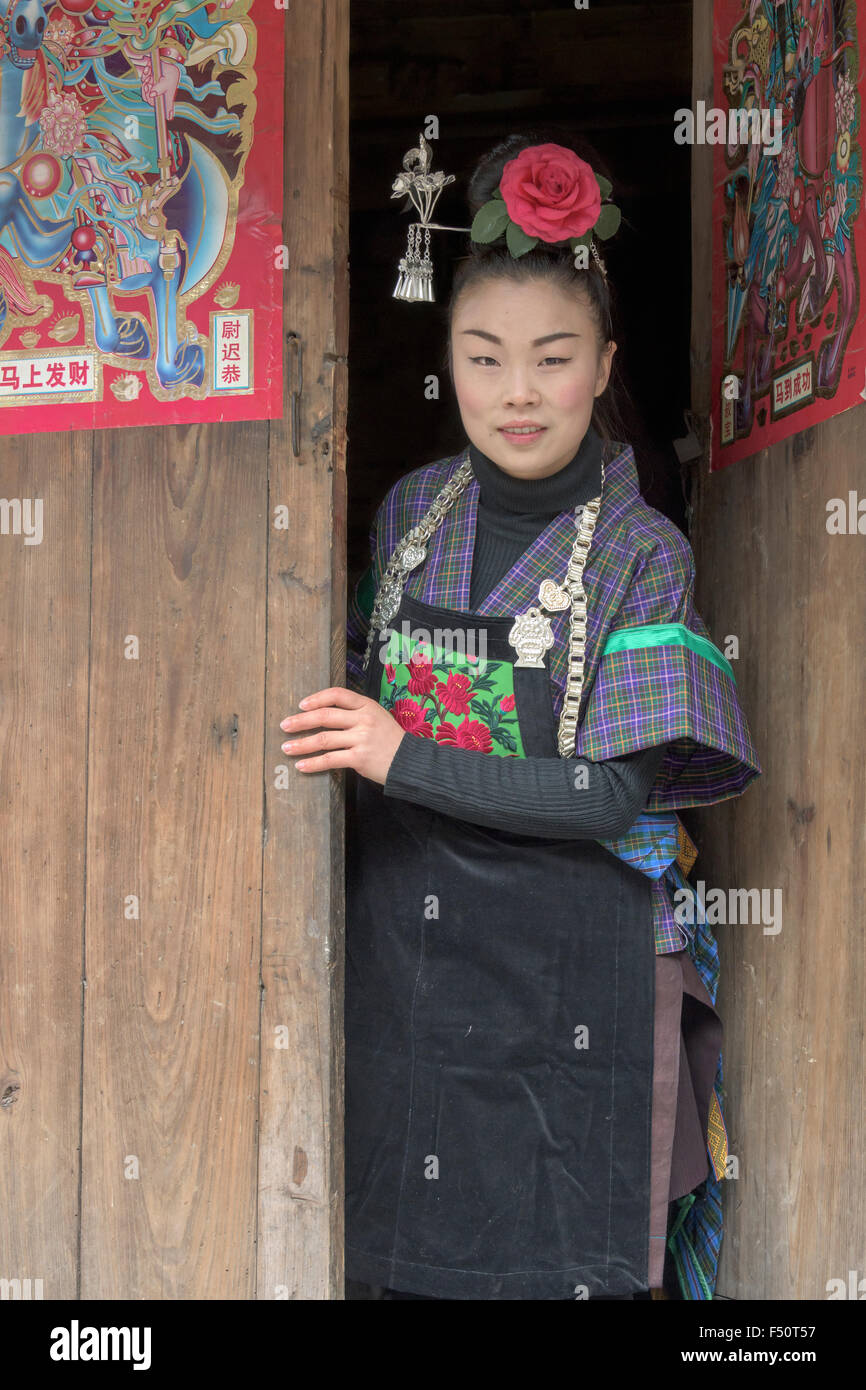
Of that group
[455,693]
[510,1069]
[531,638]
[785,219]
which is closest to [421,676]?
[455,693]

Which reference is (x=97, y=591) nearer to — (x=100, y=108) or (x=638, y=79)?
(x=100, y=108)

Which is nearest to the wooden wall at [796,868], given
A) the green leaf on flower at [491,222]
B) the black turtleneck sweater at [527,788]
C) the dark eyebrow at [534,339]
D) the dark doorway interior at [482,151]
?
the black turtleneck sweater at [527,788]

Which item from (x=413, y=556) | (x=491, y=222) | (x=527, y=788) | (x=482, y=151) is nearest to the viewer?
(x=527, y=788)

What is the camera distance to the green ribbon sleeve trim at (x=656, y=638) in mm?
1664

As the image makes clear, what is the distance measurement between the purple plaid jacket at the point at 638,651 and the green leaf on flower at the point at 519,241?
0.97 feet

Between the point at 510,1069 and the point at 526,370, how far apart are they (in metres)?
0.88

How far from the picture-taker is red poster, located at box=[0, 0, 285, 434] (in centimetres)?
168

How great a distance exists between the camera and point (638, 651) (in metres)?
1.66

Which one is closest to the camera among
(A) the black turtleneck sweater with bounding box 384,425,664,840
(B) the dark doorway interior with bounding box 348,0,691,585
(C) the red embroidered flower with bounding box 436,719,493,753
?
(A) the black turtleneck sweater with bounding box 384,425,664,840

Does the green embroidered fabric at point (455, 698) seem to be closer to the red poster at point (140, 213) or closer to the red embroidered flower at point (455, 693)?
the red embroidered flower at point (455, 693)

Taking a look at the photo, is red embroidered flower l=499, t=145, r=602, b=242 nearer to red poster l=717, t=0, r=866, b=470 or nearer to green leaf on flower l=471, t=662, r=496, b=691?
red poster l=717, t=0, r=866, b=470

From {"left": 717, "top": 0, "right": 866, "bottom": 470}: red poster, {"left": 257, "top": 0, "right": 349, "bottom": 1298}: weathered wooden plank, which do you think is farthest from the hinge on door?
{"left": 717, "top": 0, "right": 866, "bottom": 470}: red poster

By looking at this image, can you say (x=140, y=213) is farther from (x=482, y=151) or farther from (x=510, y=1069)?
(x=482, y=151)

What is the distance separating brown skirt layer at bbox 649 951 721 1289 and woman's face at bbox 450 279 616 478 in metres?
0.68
